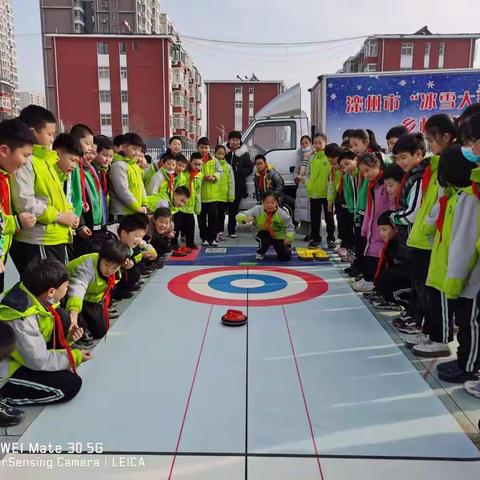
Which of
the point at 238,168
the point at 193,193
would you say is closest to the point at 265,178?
the point at 238,168

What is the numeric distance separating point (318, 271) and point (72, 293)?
3293 millimetres

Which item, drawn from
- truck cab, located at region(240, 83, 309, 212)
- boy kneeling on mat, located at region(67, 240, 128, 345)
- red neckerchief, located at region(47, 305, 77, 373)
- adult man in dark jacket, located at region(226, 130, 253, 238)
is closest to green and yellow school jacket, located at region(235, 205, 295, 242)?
adult man in dark jacket, located at region(226, 130, 253, 238)

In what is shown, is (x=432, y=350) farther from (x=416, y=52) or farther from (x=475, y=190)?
(x=416, y=52)

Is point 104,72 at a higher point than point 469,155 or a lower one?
higher

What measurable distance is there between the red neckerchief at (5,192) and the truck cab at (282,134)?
19.8 ft

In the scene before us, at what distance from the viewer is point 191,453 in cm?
213

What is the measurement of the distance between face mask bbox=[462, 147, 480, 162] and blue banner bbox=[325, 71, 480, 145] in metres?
6.60

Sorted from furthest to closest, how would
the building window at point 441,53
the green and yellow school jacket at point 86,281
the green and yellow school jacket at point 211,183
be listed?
1. the building window at point 441,53
2. the green and yellow school jacket at point 211,183
3. the green and yellow school jacket at point 86,281

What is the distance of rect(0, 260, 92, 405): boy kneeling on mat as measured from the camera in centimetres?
238


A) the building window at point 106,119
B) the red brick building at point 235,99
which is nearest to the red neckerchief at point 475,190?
the building window at point 106,119

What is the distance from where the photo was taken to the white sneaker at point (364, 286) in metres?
4.71

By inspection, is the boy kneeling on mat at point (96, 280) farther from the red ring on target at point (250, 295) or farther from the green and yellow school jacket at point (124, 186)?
the green and yellow school jacket at point (124, 186)

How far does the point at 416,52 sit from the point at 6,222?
42136 millimetres

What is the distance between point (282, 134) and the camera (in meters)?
8.76
